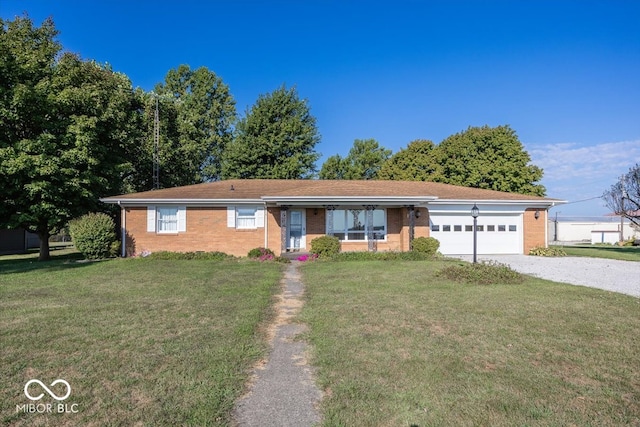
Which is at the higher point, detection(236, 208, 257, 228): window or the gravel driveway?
detection(236, 208, 257, 228): window

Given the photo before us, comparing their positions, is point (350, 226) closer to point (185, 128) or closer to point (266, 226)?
point (266, 226)

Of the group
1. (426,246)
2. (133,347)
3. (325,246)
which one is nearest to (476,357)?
(133,347)

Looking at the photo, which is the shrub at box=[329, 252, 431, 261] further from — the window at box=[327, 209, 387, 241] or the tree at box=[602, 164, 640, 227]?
the tree at box=[602, 164, 640, 227]

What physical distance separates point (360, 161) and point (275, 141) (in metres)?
9.85

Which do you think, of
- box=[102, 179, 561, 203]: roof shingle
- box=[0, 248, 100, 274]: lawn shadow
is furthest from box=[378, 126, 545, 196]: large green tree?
box=[0, 248, 100, 274]: lawn shadow

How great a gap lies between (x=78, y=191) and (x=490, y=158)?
99.3 ft

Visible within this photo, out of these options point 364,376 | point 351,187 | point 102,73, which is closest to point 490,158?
point 351,187

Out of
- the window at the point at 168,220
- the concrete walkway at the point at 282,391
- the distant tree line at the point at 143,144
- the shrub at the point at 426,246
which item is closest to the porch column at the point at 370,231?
the shrub at the point at 426,246

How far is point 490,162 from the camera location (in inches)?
1275

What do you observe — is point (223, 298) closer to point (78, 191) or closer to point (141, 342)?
point (141, 342)

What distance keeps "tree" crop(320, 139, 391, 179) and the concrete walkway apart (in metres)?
31.2

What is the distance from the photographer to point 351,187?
1866 cm

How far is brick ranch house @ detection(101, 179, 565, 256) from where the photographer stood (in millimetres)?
17266

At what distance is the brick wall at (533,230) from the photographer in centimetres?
1916
